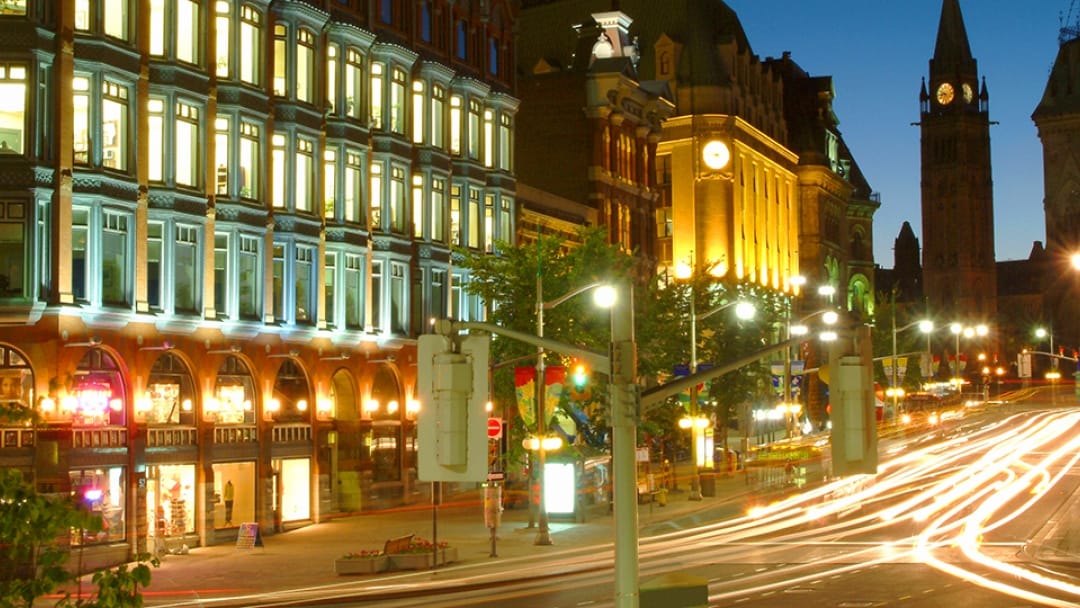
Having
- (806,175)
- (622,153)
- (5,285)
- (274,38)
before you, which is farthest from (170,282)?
(806,175)

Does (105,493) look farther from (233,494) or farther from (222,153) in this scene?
(222,153)

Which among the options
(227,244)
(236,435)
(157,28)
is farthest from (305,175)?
(236,435)

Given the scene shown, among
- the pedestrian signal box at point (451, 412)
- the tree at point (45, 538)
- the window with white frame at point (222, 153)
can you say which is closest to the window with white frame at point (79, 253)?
the window with white frame at point (222, 153)

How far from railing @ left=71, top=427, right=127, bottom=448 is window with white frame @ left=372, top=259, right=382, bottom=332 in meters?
17.3

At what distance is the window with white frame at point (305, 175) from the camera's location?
182 feet

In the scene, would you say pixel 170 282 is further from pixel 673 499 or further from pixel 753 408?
pixel 753 408

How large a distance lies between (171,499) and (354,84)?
63.1ft

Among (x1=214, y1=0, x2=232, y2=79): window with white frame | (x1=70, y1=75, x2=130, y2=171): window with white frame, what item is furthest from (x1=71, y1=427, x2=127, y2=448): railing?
(x1=214, y1=0, x2=232, y2=79): window with white frame

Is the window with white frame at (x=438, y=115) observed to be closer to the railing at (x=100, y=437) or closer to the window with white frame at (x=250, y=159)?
the window with white frame at (x=250, y=159)

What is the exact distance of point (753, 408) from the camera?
96500 millimetres

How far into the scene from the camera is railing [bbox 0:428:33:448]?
139 feet

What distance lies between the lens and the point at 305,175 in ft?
184

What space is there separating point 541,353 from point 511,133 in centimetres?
2738

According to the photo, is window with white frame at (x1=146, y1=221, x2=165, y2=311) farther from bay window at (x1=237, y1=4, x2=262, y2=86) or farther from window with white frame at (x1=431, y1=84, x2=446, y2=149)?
window with white frame at (x1=431, y1=84, x2=446, y2=149)
